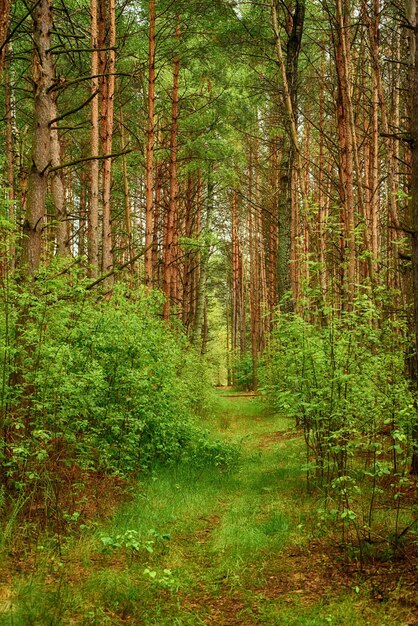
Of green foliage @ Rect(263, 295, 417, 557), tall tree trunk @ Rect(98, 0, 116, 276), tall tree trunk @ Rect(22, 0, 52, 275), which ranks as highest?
tall tree trunk @ Rect(98, 0, 116, 276)

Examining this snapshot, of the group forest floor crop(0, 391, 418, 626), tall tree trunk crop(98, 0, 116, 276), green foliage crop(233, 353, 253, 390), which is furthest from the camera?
green foliage crop(233, 353, 253, 390)

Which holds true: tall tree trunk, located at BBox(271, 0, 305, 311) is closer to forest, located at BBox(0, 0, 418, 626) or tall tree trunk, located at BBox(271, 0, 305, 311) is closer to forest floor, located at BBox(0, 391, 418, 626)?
forest, located at BBox(0, 0, 418, 626)

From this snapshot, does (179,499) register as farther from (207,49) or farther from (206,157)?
(207,49)

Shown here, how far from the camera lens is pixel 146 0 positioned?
38.7 ft

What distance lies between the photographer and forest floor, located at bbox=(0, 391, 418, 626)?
3.37 metres

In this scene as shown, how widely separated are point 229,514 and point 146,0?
1202 centimetres

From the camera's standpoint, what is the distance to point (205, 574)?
4.25m

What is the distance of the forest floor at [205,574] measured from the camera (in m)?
3.37

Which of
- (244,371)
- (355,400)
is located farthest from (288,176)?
(244,371)

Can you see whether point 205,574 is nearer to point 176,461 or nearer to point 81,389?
point 81,389

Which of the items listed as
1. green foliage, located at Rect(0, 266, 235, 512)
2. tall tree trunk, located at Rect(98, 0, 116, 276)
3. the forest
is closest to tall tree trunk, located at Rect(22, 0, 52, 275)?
the forest

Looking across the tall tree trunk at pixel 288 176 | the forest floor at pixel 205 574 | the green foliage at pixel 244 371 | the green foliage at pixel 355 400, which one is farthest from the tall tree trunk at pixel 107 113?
the green foliage at pixel 244 371

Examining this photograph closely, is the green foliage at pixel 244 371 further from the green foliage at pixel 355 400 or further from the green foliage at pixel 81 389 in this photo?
the green foliage at pixel 355 400

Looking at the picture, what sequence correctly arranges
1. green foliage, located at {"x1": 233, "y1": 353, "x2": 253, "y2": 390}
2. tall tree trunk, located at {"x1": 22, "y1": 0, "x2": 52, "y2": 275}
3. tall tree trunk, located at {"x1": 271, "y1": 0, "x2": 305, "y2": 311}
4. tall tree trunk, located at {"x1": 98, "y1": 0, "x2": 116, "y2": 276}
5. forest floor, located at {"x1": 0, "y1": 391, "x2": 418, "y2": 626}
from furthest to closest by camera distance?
green foliage, located at {"x1": 233, "y1": 353, "x2": 253, "y2": 390}, tall tree trunk, located at {"x1": 271, "y1": 0, "x2": 305, "y2": 311}, tall tree trunk, located at {"x1": 98, "y1": 0, "x2": 116, "y2": 276}, tall tree trunk, located at {"x1": 22, "y1": 0, "x2": 52, "y2": 275}, forest floor, located at {"x1": 0, "y1": 391, "x2": 418, "y2": 626}
